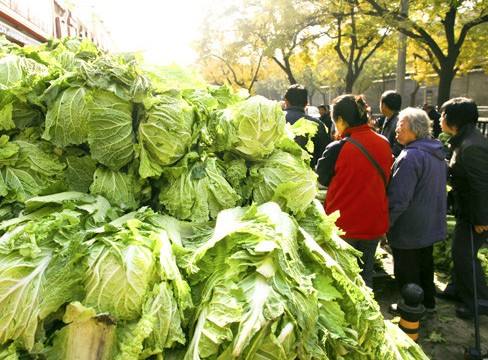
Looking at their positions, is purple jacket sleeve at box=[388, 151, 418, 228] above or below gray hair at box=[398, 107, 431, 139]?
below

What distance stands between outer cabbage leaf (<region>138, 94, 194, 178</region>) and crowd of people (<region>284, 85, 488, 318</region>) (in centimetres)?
217

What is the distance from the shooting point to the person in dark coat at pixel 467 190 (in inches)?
165

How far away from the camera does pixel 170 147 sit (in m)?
2.22

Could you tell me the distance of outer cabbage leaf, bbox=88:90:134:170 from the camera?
2186 mm

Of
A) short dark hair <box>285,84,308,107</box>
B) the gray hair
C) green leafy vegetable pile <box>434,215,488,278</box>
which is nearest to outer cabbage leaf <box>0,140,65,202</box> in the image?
the gray hair

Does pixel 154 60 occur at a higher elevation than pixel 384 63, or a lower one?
lower

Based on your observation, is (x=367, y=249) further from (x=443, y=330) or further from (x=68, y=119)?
(x=68, y=119)

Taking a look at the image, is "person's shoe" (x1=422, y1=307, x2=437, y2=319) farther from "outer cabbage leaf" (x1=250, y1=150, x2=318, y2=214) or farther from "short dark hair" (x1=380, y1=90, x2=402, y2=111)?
"outer cabbage leaf" (x1=250, y1=150, x2=318, y2=214)

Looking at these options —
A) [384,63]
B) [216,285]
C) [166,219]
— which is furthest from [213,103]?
[384,63]

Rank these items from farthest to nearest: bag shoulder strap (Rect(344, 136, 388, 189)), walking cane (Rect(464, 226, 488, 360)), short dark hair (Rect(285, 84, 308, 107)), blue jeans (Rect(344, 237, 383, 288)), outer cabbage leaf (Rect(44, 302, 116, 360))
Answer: short dark hair (Rect(285, 84, 308, 107))
blue jeans (Rect(344, 237, 383, 288))
bag shoulder strap (Rect(344, 136, 388, 189))
walking cane (Rect(464, 226, 488, 360))
outer cabbage leaf (Rect(44, 302, 116, 360))

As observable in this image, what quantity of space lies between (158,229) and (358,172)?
2540 mm

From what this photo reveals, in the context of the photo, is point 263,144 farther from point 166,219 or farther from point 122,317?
point 122,317

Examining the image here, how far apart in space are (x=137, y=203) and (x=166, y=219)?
11.6 inches

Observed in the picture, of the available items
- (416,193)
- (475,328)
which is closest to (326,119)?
(416,193)
